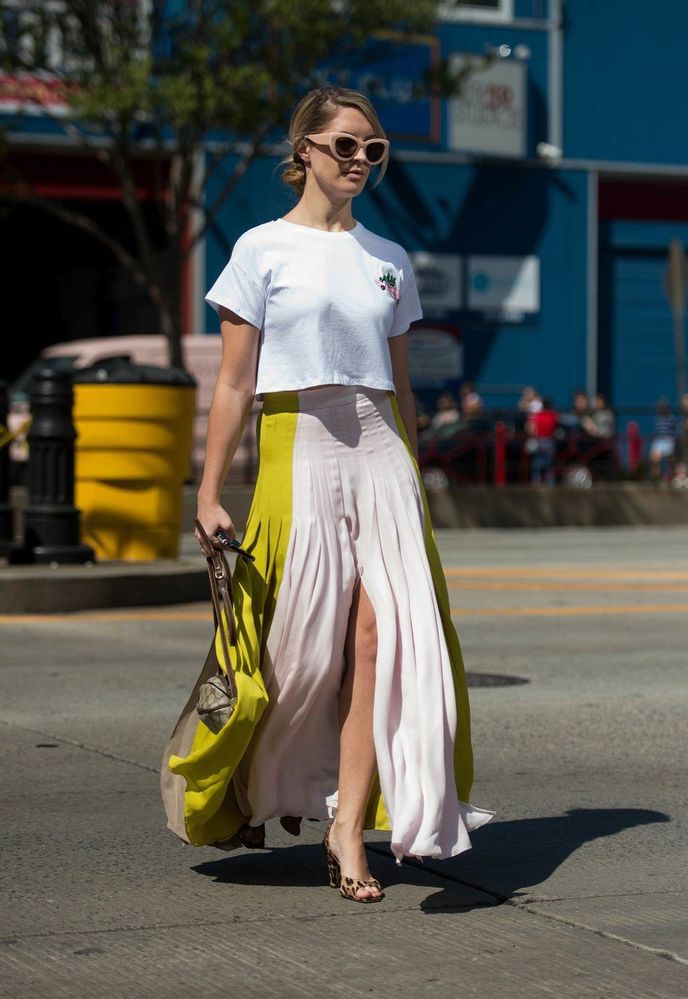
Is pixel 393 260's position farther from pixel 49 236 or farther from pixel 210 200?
pixel 49 236

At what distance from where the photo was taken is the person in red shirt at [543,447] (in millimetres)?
25125

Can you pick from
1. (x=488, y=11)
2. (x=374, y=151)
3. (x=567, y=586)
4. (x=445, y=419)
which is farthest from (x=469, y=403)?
(x=374, y=151)

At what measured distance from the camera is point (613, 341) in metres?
37.7

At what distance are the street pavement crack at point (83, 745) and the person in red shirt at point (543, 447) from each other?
59.4 ft

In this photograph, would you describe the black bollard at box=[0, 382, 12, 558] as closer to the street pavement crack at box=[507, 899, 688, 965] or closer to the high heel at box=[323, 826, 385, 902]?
the high heel at box=[323, 826, 385, 902]

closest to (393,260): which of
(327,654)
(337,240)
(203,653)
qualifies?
(337,240)

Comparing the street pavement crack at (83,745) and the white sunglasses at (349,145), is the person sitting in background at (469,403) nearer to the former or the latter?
the street pavement crack at (83,745)

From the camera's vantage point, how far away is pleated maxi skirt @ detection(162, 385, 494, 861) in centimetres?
463

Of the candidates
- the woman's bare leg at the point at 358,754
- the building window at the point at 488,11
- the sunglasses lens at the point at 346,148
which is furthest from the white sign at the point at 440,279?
the woman's bare leg at the point at 358,754

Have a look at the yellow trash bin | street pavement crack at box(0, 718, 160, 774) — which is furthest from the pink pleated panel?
the yellow trash bin

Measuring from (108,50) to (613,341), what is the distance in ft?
52.4

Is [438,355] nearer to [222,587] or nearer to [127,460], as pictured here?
[127,460]

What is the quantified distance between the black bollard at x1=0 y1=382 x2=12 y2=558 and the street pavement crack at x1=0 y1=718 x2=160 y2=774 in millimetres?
6040

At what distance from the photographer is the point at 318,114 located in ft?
15.7
